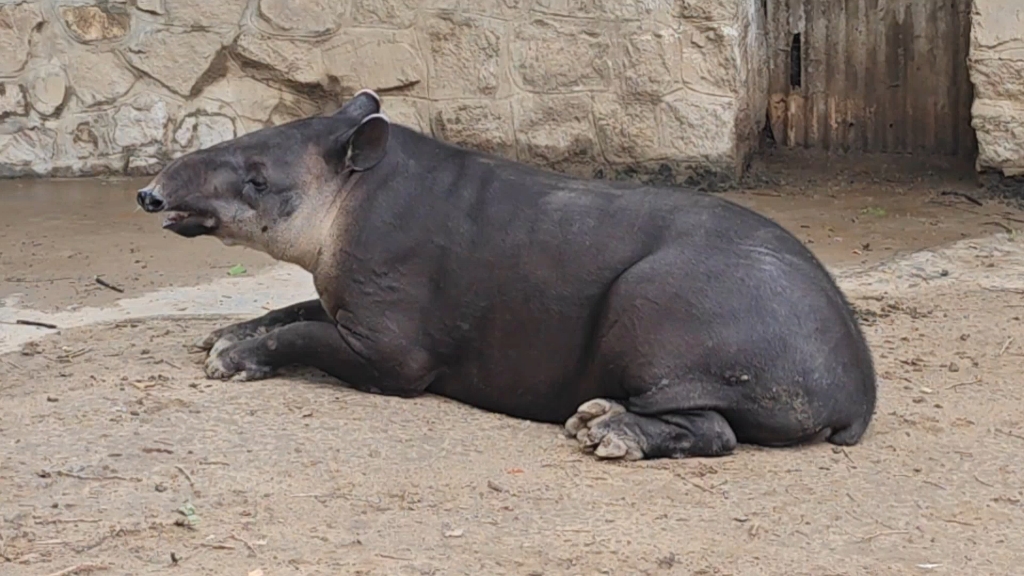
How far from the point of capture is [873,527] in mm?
4145

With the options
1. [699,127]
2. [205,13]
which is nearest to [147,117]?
[205,13]

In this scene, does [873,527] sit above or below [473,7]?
below

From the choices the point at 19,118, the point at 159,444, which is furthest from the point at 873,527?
the point at 19,118

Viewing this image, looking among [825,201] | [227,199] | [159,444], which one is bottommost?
[825,201]

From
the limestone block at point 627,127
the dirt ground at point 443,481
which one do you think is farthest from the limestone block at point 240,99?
the dirt ground at point 443,481

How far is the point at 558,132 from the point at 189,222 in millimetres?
4208

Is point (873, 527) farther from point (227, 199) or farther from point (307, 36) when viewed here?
point (307, 36)

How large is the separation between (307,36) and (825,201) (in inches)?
134

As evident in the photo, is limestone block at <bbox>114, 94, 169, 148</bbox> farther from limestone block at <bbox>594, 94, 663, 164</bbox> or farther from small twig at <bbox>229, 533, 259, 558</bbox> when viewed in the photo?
small twig at <bbox>229, 533, 259, 558</bbox>

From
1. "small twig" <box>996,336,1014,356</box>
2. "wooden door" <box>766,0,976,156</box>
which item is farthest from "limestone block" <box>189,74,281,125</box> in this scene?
"small twig" <box>996,336,1014,356</box>

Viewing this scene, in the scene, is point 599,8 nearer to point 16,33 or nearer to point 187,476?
point 16,33

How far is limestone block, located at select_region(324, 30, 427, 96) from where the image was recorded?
9.41m

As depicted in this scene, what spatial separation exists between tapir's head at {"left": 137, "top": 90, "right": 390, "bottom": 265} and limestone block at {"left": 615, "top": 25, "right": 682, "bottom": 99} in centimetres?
383

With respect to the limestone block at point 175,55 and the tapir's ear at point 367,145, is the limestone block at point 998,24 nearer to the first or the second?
the tapir's ear at point 367,145
